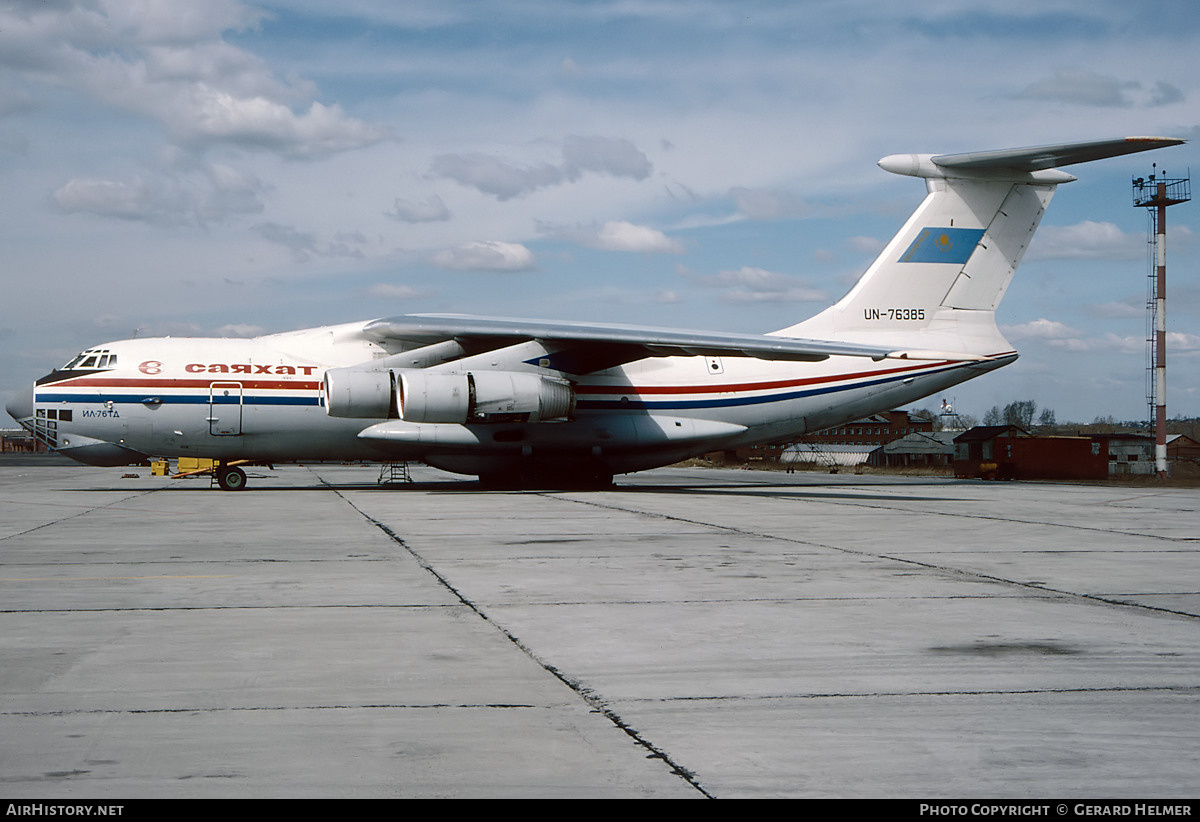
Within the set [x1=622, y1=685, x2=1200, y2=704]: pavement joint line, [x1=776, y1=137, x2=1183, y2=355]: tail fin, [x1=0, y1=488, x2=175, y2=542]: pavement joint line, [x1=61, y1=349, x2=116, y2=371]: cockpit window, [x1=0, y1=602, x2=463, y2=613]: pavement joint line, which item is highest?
[x1=776, y1=137, x2=1183, y2=355]: tail fin

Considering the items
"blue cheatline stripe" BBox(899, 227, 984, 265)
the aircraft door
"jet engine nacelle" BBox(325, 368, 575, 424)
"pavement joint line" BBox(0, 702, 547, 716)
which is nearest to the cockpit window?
the aircraft door

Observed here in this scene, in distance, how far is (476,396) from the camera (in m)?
18.8

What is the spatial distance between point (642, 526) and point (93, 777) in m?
9.62

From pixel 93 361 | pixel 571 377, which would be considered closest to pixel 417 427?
pixel 571 377

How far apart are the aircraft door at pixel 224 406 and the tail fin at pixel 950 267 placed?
35.8 feet

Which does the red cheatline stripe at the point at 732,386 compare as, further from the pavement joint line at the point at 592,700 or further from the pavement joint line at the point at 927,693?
the pavement joint line at the point at 927,693

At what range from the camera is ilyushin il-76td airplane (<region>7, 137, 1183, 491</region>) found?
19.1 m

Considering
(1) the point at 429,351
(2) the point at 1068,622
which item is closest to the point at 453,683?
(2) the point at 1068,622

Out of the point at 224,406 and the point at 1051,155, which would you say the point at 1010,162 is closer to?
the point at 1051,155

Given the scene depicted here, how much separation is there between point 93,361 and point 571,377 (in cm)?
856

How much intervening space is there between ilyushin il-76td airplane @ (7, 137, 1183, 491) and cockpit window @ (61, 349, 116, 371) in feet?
0.11

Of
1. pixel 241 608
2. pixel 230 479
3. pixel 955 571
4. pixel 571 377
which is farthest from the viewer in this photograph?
pixel 230 479

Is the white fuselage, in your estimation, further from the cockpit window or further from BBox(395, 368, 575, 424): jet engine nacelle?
BBox(395, 368, 575, 424): jet engine nacelle

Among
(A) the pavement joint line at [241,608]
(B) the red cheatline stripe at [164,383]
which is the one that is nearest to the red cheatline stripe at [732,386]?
(B) the red cheatline stripe at [164,383]
